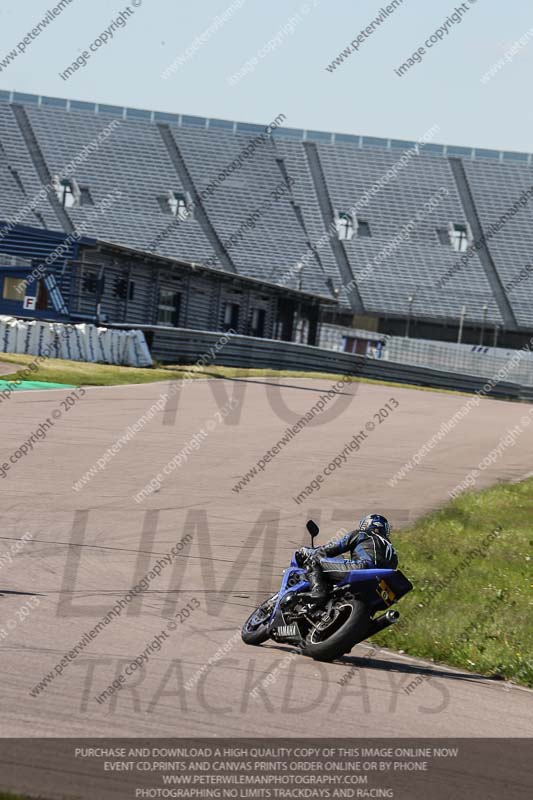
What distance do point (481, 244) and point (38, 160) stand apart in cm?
2623

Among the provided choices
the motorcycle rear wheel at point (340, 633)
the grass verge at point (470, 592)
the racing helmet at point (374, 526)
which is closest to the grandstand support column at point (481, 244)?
the grass verge at point (470, 592)

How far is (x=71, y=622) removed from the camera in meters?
8.66

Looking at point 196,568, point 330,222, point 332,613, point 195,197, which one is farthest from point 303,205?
point 332,613

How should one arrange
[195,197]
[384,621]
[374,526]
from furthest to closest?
[195,197] → [374,526] → [384,621]

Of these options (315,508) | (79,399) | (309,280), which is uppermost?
(309,280)

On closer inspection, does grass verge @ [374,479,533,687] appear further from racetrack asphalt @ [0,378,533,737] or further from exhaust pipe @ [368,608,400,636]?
exhaust pipe @ [368,608,400,636]

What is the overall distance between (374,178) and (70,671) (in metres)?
67.2

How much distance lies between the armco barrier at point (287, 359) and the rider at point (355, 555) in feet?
90.1

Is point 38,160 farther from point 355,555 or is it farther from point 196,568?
point 355,555

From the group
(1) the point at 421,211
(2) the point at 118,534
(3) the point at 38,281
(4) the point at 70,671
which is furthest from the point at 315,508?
(1) the point at 421,211

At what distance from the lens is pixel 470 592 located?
10.7 metres

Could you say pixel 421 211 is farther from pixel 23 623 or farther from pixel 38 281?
pixel 23 623

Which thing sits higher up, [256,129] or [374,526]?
[256,129]

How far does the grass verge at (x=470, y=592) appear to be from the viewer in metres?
8.90
